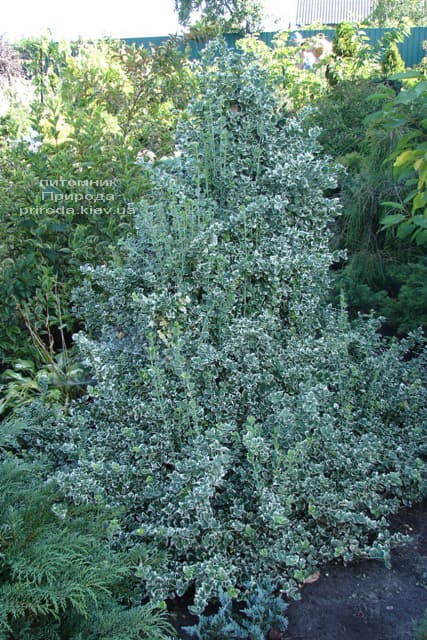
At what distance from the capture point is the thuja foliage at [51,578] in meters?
1.43

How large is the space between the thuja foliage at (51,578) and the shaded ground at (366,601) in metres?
0.49

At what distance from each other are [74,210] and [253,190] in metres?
1.38

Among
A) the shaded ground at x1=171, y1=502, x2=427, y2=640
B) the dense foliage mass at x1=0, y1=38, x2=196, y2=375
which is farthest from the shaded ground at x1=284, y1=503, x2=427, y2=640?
the dense foliage mass at x1=0, y1=38, x2=196, y2=375

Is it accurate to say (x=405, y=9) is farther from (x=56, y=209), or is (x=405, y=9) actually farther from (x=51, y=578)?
(x=51, y=578)

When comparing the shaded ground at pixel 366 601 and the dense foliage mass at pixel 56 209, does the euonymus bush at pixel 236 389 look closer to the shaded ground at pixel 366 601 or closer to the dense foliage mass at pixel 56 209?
the shaded ground at pixel 366 601

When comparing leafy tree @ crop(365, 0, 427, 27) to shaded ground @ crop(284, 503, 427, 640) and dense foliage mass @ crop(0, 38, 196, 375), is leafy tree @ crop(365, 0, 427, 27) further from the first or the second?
shaded ground @ crop(284, 503, 427, 640)

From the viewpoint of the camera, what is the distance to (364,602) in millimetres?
1953

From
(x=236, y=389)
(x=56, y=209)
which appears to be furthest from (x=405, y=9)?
(x=236, y=389)

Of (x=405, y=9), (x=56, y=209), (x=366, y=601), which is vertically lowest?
(x=366, y=601)

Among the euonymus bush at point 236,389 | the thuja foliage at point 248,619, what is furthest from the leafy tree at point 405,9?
the thuja foliage at point 248,619

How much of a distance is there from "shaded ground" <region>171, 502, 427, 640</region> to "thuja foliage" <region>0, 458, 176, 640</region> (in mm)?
364

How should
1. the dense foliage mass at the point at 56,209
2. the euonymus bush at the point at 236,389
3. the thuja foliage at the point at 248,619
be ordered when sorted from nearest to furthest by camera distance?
the thuja foliage at the point at 248,619 < the euonymus bush at the point at 236,389 < the dense foliage mass at the point at 56,209

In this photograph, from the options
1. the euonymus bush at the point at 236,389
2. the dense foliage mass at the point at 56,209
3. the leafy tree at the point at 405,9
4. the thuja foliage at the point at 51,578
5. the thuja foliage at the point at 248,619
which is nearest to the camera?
the thuja foliage at the point at 51,578

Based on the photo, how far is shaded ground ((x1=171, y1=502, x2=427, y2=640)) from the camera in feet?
6.04
